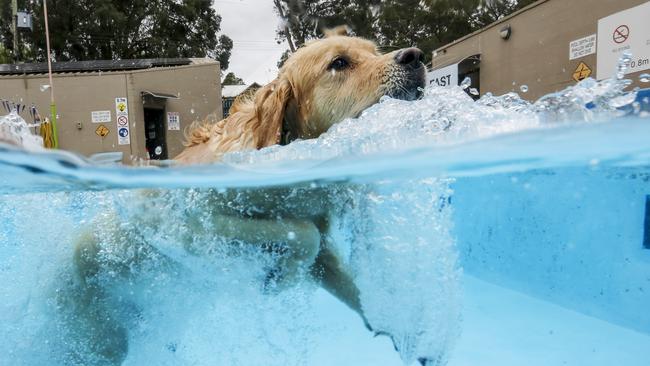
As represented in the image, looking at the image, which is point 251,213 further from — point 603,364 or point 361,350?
point 603,364

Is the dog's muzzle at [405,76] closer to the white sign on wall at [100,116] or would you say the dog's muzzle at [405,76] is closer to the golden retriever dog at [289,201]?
the golden retriever dog at [289,201]

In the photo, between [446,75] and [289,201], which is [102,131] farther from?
[289,201]

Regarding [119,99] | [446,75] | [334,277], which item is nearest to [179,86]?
[119,99]

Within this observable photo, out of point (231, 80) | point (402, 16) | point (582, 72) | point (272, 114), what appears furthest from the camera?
point (231, 80)

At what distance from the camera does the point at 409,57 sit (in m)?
2.57

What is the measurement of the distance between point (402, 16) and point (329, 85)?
41.5ft

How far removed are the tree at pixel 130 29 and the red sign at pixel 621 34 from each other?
18319 mm

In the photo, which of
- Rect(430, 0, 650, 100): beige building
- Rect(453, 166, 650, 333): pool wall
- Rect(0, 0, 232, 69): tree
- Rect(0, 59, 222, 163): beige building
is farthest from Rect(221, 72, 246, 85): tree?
Rect(453, 166, 650, 333): pool wall

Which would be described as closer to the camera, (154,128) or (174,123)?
(174,123)

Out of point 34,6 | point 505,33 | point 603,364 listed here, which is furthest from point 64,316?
point 34,6

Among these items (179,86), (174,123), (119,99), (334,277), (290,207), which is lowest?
(334,277)

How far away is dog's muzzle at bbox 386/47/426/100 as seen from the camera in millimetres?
2570

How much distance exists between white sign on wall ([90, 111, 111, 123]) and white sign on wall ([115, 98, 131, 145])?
267 mm

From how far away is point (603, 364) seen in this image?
3.65 m
